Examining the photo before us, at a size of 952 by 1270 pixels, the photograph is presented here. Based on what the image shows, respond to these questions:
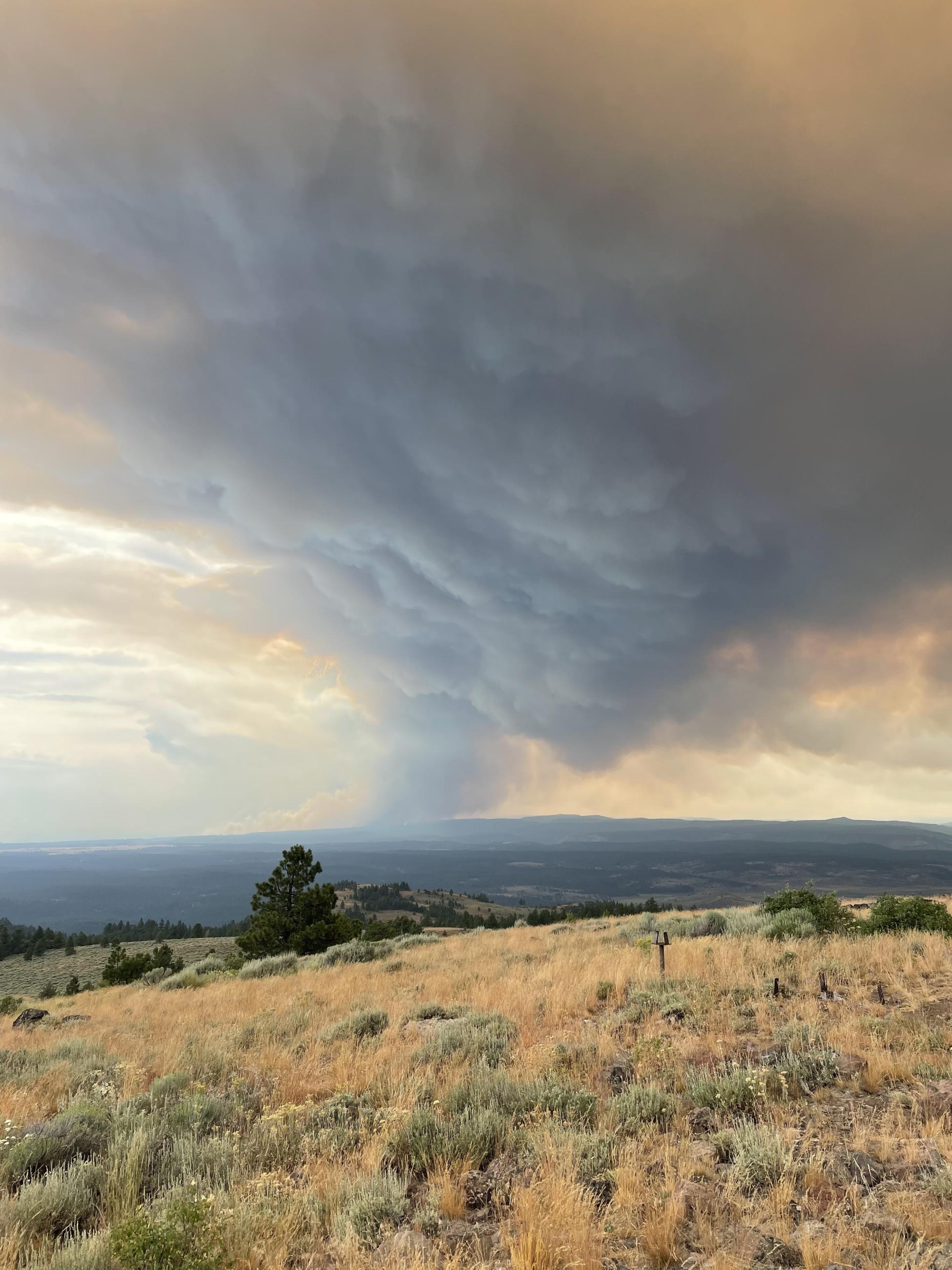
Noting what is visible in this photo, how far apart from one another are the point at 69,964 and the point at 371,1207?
108 meters

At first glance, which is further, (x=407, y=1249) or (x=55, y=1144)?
(x=55, y=1144)

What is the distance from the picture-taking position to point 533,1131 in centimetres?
658

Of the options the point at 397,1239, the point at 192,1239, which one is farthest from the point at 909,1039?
the point at 192,1239

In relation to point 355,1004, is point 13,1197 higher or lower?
higher

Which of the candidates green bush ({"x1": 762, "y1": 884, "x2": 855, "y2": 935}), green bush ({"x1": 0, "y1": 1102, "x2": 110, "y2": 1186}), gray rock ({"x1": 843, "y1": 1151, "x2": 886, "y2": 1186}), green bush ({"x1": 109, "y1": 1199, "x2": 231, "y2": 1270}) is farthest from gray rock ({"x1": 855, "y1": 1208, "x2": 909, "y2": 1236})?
green bush ({"x1": 762, "y1": 884, "x2": 855, "y2": 935})

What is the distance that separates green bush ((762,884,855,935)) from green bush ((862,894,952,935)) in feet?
2.13

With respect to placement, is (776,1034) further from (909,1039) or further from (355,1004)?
(355,1004)

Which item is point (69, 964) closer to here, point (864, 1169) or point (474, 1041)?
point (474, 1041)

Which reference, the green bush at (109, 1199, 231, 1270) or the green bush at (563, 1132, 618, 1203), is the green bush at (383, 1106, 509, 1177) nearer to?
the green bush at (563, 1132, 618, 1203)

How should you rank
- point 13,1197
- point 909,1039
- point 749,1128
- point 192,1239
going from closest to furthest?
point 192,1239 → point 13,1197 → point 749,1128 → point 909,1039

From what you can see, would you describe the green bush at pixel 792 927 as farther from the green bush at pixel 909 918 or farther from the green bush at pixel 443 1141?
the green bush at pixel 443 1141

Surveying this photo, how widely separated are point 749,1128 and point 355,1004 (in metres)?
10.9

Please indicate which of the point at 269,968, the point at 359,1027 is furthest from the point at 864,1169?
the point at 269,968

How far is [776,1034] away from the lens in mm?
8797
